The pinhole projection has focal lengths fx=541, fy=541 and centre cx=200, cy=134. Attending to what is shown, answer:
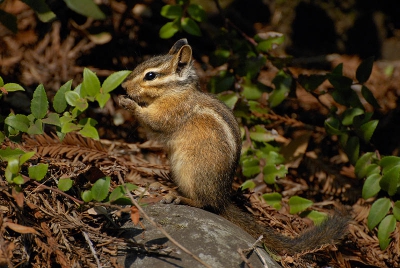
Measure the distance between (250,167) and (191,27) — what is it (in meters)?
1.21

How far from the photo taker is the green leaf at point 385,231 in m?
3.57

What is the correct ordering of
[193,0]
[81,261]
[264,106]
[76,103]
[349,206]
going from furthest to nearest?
[193,0] → [264,106] → [349,206] → [76,103] → [81,261]

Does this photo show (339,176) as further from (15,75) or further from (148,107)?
(15,75)

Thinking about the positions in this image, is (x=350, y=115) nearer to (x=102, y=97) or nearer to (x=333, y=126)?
(x=333, y=126)

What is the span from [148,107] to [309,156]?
1.64 metres

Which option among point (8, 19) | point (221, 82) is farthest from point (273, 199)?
point (8, 19)

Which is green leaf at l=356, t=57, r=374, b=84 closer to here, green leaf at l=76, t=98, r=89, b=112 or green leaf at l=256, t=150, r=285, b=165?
green leaf at l=256, t=150, r=285, b=165

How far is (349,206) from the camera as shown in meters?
4.38

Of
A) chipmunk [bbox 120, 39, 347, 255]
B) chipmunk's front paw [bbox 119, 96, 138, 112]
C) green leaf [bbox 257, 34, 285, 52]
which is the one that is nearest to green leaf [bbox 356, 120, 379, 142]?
chipmunk [bbox 120, 39, 347, 255]

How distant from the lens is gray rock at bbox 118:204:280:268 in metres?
2.68

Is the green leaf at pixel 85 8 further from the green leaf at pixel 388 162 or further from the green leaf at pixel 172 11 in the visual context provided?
the green leaf at pixel 388 162

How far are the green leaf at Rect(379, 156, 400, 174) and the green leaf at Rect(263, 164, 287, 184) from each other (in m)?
0.71

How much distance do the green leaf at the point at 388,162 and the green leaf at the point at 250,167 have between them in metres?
0.93

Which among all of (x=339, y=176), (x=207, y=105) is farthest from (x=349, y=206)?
(x=207, y=105)
